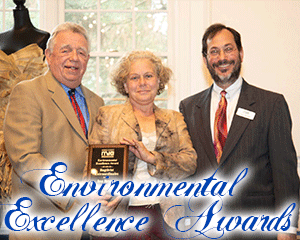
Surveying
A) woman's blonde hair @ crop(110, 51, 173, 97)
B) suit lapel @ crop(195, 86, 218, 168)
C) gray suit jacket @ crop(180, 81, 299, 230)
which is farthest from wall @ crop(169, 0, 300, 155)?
woman's blonde hair @ crop(110, 51, 173, 97)

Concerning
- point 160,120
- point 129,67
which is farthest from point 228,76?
point 129,67

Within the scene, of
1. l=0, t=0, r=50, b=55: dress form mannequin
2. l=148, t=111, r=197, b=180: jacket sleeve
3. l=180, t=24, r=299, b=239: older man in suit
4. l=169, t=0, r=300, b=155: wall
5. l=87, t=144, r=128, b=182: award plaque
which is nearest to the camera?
l=87, t=144, r=128, b=182: award plaque

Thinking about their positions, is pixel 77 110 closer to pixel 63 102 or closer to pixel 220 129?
pixel 63 102

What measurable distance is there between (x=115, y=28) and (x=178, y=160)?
258cm

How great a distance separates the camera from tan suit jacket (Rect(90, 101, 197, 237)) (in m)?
2.50

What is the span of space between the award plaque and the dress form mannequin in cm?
159

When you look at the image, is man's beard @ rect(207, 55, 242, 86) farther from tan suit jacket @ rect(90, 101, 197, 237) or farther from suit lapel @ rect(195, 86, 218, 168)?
tan suit jacket @ rect(90, 101, 197, 237)

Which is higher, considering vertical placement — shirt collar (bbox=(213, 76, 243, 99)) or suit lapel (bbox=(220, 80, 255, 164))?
shirt collar (bbox=(213, 76, 243, 99))

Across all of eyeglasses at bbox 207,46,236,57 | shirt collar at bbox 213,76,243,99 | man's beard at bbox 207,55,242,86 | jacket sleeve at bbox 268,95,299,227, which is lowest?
jacket sleeve at bbox 268,95,299,227

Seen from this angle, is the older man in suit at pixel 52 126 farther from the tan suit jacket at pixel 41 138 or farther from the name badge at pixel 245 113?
the name badge at pixel 245 113

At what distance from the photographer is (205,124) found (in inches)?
113

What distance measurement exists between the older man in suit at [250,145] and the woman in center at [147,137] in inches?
7.8

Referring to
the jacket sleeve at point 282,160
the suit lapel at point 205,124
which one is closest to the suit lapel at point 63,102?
the suit lapel at point 205,124

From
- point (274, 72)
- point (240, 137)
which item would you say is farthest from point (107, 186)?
point (274, 72)
